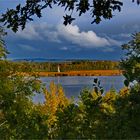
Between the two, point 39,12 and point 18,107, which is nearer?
point 39,12

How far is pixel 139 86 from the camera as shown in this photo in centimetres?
850

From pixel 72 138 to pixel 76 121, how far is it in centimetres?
48

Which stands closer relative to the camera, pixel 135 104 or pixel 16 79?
pixel 135 104

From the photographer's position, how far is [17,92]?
84.4 feet

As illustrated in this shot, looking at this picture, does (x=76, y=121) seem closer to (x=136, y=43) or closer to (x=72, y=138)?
(x=72, y=138)

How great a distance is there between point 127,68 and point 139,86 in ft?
1.45

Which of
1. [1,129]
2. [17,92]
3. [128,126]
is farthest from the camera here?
[17,92]

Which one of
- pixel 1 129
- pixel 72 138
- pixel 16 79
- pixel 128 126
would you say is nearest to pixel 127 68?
pixel 128 126

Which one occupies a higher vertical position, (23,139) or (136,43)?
(136,43)

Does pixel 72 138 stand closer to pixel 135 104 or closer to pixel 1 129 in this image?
pixel 135 104

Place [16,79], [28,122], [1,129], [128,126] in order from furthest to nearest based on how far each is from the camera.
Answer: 1. [16,79]
2. [1,129]
3. [28,122]
4. [128,126]

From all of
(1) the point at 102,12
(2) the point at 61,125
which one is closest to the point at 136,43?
(1) the point at 102,12

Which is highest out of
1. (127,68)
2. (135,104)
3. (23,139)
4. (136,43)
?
(136,43)

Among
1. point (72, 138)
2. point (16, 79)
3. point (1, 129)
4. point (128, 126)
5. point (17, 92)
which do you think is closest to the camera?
point (128, 126)
